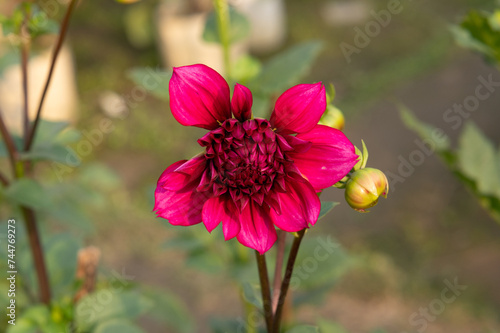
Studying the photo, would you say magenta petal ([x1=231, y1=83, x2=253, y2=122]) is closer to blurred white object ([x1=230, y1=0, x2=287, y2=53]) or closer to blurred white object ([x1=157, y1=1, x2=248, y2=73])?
blurred white object ([x1=157, y1=1, x2=248, y2=73])

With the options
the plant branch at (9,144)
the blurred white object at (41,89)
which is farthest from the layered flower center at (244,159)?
the blurred white object at (41,89)

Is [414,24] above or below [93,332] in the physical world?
below

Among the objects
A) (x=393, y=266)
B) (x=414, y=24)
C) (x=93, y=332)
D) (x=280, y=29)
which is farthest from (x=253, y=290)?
(x=414, y=24)

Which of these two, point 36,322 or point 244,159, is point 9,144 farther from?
point 244,159

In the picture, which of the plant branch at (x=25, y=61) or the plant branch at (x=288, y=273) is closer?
the plant branch at (x=288, y=273)

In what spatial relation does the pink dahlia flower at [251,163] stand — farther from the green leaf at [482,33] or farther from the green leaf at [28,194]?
the green leaf at [482,33]

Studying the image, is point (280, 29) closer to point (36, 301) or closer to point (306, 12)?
point (306, 12)

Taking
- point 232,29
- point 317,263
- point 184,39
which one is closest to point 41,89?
point 184,39
